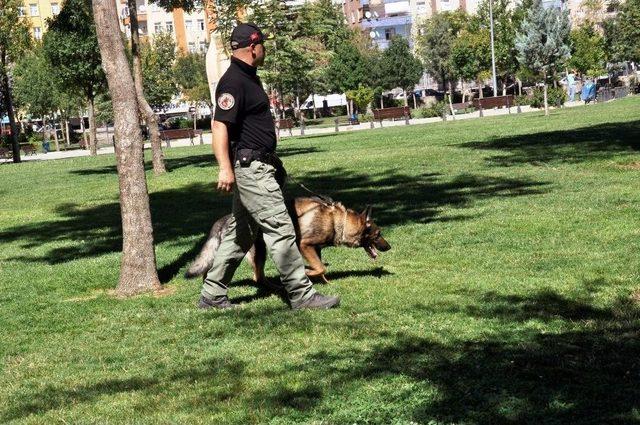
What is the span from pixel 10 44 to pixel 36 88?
21297 mm

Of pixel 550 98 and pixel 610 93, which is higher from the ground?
pixel 550 98

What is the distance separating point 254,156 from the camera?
276 inches

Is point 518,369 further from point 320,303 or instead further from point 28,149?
point 28,149

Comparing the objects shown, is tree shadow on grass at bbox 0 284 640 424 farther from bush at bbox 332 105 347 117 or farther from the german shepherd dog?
bush at bbox 332 105 347 117

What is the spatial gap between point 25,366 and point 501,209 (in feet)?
24.8

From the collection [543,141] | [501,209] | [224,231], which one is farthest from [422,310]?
[543,141]

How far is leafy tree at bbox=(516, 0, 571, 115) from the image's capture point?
42.3 meters

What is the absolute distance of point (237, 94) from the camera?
6.94 m

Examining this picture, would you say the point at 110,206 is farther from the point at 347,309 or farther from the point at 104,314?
the point at 347,309

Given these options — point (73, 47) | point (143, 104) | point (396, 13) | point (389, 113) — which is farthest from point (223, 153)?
point (396, 13)

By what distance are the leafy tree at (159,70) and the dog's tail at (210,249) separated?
62256mm

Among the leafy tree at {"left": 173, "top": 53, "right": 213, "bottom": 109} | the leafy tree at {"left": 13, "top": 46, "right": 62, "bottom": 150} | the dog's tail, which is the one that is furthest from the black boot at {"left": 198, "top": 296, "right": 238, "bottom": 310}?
the leafy tree at {"left": 173, "top": 53, "right": 213, "bottom": 109}

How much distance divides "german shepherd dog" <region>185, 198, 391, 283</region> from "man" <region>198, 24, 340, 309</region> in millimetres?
762

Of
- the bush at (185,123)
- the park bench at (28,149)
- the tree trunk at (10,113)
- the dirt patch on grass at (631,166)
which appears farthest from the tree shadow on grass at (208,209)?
the bush at (185,123)
